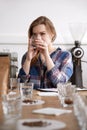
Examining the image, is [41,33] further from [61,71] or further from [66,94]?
[66,94]

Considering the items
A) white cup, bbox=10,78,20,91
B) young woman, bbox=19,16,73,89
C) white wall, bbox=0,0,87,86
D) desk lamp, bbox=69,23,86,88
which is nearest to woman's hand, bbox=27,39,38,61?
young woman, bbox=19,16,73,89

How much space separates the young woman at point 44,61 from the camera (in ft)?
6.77

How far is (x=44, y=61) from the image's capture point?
2.20 meters

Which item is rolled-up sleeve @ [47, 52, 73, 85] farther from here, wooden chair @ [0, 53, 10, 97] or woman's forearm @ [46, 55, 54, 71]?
wooden chair @ [0, 53, 10, 97]

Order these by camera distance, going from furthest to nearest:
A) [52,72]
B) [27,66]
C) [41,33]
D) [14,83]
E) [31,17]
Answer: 1. [31,17]
2. [41,33]
3. [27,66]
4. [52,72]
5. [14,83]

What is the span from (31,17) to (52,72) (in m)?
2.01

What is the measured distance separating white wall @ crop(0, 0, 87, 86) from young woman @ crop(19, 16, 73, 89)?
1585 millimetres

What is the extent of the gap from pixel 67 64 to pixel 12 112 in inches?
48.3

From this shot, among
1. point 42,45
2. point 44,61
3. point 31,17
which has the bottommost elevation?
point 44,61

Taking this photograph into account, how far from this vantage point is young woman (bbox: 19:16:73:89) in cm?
206

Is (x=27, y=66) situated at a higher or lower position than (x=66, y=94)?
higher

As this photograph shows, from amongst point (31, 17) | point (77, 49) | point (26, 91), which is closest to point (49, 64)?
point (26, 91)

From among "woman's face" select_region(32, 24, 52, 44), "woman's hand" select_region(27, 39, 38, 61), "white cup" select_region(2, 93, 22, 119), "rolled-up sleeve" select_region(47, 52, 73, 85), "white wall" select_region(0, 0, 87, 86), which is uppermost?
"white wall" select_region(0, 0, 87, 86)

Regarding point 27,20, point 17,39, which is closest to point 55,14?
point 27,20
